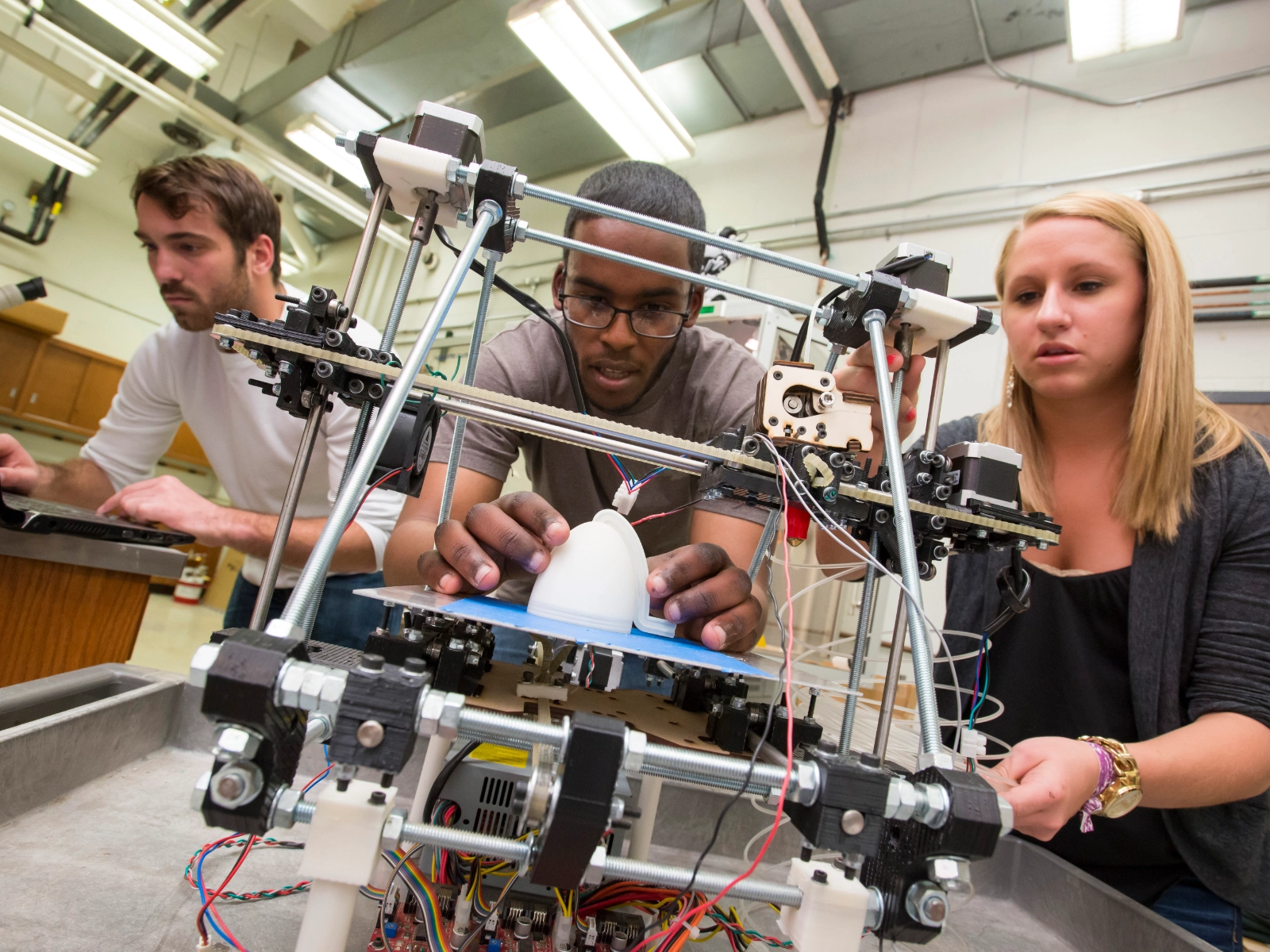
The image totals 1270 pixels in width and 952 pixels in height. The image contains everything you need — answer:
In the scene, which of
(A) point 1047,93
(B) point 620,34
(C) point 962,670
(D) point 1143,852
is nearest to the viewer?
(D) point 1143,852

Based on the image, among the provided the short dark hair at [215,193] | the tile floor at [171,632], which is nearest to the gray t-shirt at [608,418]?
the short dark hair at [215,193]

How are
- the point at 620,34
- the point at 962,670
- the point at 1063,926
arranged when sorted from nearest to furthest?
1. the point at 1063,926
2. the point at 962,670
3. the point at 620,34

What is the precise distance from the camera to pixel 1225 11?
8.93 feet

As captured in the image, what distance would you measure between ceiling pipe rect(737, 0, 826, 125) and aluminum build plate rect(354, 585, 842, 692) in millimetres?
3276

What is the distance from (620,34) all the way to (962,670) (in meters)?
3.85

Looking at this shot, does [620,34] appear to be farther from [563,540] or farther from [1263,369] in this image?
[563,540]

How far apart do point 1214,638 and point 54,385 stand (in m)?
7.36

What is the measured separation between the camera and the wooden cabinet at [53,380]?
511 cm

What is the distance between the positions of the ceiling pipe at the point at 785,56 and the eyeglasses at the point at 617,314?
2607 millimetres

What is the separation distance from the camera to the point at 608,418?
4.05 ft

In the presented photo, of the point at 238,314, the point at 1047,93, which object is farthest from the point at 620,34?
the point at 238,314

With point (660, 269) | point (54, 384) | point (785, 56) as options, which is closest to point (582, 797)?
point (660, 269)

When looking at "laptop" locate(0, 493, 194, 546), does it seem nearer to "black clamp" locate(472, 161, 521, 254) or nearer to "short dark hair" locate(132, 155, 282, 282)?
"short dark hair" locate(132, 155, 282, 282)

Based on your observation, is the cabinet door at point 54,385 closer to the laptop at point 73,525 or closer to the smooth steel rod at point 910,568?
the laptop at point 73,525
